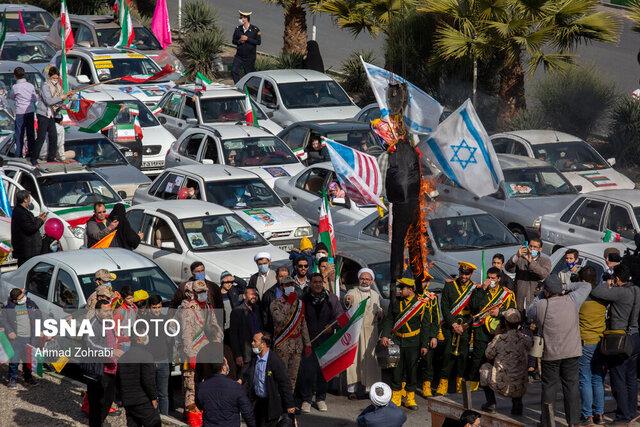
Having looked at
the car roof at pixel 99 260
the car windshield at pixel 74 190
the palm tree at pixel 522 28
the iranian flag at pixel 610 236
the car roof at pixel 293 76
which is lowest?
the car windshield at pixel 74 190

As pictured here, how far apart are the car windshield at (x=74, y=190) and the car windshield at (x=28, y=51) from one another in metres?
11.3

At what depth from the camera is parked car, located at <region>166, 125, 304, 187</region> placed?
2255 cm

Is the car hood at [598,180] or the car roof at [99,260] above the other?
the car roof at [99,260]

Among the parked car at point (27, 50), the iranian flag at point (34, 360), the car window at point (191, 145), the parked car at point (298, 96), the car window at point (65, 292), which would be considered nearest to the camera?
the iranian flag at point (34, 360)

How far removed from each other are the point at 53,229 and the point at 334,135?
7.01 meters

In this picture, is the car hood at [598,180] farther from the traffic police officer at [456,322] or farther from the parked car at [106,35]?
the parked car at [106,35]

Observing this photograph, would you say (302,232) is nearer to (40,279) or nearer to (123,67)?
(40,279)

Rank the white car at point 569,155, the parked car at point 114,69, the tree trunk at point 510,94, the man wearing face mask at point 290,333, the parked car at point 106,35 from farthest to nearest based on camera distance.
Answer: the parked car at point 106,35 → the parked car at point 114,69 → the tree trunk at point 510,94 → the white car at point 569,155 → the man wearing face mask at point 290,333

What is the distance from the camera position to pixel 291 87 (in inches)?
1087

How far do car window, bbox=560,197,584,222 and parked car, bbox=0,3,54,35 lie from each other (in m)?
19.1

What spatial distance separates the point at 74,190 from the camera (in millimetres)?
20234

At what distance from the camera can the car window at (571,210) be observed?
1950cm

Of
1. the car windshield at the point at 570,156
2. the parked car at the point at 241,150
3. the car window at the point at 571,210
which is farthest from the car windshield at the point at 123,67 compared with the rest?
the car window at the point at 571,210

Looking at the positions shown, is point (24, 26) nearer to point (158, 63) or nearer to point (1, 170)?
point (158, 63)
